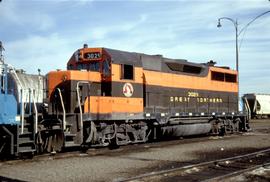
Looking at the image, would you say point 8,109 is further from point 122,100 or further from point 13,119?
point 122,100

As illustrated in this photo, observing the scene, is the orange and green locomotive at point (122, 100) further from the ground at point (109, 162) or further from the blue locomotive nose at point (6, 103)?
the blue locomotive nose at point (6, 103)

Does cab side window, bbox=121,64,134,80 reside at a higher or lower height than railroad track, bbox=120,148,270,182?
higher

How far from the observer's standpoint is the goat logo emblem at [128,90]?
17.6 m

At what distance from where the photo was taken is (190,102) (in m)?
22.6

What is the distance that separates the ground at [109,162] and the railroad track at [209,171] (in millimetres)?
570

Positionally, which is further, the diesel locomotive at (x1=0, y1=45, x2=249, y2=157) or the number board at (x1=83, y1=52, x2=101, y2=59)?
the number board at (x1=83, y1=52, x2=101, y2=59)

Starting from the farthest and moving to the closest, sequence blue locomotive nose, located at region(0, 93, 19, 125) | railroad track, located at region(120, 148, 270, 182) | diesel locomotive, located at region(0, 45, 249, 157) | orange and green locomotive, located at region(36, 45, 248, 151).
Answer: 1. orange and green locomotive, located at region(36, 45, 248, 151)
2. diesel locomotive, located at region(0, 45, 249, 157)
3. blue locomotive nose, located at region(0, 93, 19, 125)
4. railroad track, located at region(120, 148, 270, 182)

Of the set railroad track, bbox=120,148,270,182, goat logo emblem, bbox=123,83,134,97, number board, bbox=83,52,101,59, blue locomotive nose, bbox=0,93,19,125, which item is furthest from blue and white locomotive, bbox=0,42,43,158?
railroad track, bbox=120,148,270,182

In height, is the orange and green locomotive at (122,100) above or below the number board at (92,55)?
below

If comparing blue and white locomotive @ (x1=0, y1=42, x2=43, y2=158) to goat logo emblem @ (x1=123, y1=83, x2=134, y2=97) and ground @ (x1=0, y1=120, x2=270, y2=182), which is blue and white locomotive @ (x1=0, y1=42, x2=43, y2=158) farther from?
goat logo emblem @ (x1=123, y1=83, x2=134, y2=97)

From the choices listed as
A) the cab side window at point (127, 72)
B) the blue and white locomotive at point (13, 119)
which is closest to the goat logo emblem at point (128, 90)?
the cab side window at point (127, 72)

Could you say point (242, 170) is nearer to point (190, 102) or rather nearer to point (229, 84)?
point (190, 102)

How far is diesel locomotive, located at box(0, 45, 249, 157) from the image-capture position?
15.2m

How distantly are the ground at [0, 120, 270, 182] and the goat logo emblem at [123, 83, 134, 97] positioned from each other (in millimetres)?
2339
